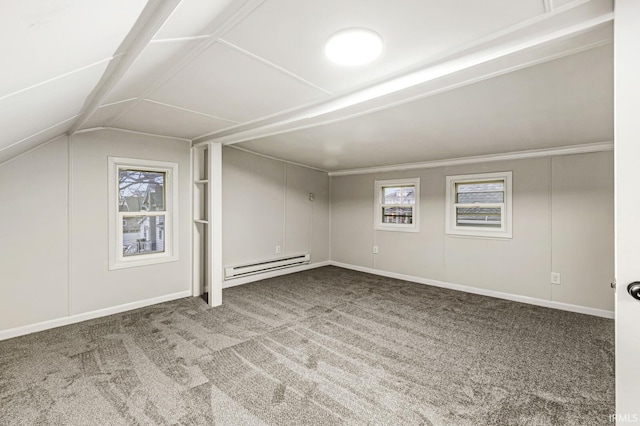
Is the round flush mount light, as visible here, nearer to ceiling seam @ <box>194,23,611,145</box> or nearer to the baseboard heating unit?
ceiling seam @ <box>194,23,611,145</box>

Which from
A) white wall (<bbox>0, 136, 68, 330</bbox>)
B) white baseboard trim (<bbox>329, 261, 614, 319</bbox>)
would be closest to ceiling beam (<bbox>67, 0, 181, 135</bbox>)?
white wall (<bbox>0, 136, 68, 330</bbox>)

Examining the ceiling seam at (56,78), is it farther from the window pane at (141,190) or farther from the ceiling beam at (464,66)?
the window pane at (141,190)

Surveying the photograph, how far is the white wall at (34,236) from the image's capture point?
2926 mm

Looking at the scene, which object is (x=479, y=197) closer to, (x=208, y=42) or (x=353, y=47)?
(x=353, y=47)

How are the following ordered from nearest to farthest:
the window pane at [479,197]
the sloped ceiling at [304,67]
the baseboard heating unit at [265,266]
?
the sloped ceiling at [304,67]
the window pane at [479,197]
the baseboard heating unit at [265,266]

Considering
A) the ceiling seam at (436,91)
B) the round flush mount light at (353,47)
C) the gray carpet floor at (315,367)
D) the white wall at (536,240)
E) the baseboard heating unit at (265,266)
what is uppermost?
the round flush mount light at (353,47)

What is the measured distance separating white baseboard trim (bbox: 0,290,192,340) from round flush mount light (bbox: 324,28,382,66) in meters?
3.67

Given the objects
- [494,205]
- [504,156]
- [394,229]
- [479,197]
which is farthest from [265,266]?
[504,156]

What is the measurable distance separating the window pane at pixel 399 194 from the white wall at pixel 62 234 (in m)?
3.84

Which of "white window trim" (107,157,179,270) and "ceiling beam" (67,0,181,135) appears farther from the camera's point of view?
"white window trim" (107,157,179,270)

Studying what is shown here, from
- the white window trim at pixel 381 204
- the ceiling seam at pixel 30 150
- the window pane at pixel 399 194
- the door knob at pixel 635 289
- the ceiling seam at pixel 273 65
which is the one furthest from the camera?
the window pane at pixel 399 194

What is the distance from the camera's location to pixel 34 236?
3.07 meters

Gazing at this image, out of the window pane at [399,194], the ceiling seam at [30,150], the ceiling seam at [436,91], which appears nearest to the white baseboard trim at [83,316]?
the ceiling seam at [30,150]

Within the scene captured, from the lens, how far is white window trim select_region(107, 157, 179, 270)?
3566mm
